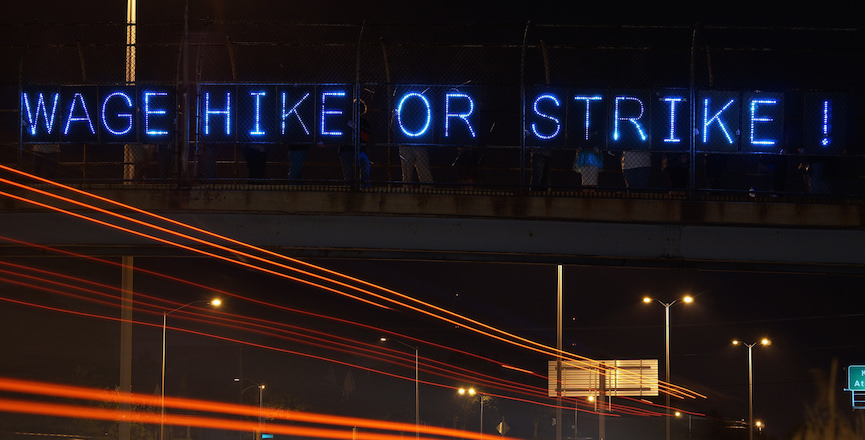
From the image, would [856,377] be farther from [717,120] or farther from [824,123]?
[717,120]

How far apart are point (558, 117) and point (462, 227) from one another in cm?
288

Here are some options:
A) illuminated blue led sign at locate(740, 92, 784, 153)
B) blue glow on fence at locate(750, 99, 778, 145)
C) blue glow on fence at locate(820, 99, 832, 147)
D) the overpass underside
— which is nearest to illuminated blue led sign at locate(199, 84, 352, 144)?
the overpass underside

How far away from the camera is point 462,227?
18.5 meters

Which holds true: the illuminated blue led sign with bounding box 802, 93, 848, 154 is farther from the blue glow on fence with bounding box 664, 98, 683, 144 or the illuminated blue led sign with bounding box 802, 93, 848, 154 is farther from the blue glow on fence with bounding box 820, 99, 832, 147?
the blue glow on fence with bounding box 664, 98, 683, 144

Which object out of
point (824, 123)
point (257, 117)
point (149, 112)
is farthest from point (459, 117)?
point (824, 123)

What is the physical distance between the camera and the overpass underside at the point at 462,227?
18.2m

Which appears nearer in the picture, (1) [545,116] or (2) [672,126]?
(2) [672,126]

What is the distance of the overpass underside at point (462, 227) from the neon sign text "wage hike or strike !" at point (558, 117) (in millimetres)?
1152

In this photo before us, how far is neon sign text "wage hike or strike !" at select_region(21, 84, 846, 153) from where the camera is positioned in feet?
61.2

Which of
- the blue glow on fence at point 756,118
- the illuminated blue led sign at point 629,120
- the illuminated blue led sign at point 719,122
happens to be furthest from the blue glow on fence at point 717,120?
the illuminated blue led sign at point 629,120

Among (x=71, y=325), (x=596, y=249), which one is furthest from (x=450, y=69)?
(x=71, y=325)

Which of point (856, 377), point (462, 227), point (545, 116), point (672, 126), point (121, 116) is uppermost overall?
point (121, 116)

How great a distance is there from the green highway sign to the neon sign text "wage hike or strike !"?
85.8 feet

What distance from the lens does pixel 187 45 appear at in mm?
18609
